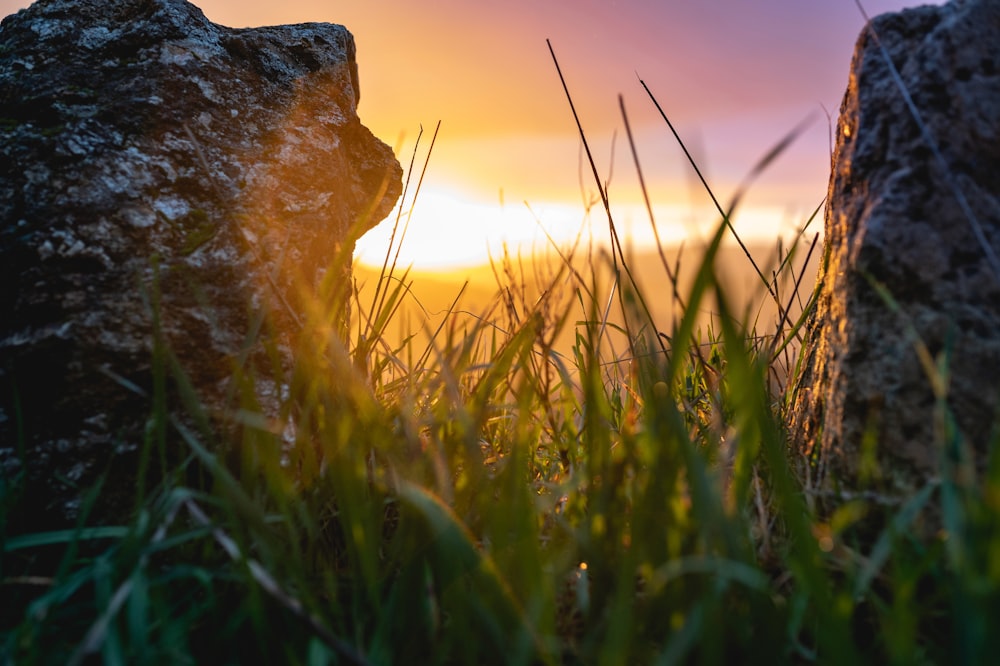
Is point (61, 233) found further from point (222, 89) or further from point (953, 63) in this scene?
point (953, 63)

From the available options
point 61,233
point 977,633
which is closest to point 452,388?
point 977,633

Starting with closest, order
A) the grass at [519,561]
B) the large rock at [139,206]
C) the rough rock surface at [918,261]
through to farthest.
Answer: the grass at [519,561] < the rough rock surface at [918,261] < the large rock at [139,206]

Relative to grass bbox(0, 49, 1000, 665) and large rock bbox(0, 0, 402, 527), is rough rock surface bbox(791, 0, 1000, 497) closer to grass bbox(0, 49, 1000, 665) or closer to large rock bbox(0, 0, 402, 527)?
grass bbox(0, 49, 1000, 665)

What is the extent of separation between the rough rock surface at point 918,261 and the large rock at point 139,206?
3.13 feet

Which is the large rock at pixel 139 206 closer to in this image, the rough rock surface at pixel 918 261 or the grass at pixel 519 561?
the grass at pixel 519 561

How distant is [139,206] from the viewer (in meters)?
1.45

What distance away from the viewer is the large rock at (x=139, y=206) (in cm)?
131

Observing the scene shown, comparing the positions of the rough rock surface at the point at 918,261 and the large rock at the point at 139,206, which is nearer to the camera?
the rough rock surface at the point at 918,261

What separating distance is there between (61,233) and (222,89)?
0.53 meters

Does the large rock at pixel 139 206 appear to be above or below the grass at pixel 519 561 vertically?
above

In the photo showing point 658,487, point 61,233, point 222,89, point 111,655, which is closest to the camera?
point 111,655

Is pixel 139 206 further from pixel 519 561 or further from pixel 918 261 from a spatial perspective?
pixel 918 261

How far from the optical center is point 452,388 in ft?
3.61

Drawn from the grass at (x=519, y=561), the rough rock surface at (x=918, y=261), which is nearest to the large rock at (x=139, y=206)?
the grass at (x=519, y=561)
